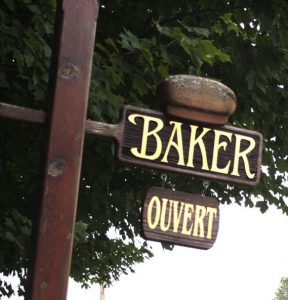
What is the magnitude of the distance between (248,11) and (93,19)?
3661 mm

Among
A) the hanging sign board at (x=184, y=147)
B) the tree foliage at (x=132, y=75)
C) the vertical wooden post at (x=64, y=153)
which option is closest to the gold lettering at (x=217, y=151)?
the hanging sign board at (x=184, y=147)

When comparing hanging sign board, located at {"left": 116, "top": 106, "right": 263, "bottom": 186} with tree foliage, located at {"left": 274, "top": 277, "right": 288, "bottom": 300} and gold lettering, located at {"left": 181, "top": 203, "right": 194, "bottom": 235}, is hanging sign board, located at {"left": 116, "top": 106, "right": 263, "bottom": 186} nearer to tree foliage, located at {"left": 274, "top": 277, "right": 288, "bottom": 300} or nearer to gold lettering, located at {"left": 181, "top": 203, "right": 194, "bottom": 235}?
gold lettering, located at {"left": 181, "top": 203, "right": 194, "bottom": 235}

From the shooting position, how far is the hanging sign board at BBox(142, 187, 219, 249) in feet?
10.8

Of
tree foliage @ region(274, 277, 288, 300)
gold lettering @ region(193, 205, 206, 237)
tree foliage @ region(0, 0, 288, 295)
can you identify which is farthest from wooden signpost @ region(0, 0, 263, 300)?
tree foliage @ region(274, 277, 288, 300)

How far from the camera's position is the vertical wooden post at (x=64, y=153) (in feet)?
9.70

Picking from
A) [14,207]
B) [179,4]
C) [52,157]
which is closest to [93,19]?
[52,157]

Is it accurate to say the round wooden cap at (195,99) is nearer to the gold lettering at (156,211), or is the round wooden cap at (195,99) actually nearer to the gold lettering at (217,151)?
the gold lettering at (217,151)

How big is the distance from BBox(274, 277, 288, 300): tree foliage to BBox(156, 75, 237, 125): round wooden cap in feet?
193

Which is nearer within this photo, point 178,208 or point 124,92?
point 178,208

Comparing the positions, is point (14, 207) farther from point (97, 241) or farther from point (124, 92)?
point (97, 241)

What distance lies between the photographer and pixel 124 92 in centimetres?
686

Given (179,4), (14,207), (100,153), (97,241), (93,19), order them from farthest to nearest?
(97,241) < (14,207) < (100,153) < (179,4) < (93,19)

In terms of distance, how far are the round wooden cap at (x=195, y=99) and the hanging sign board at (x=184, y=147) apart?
0.13 feet

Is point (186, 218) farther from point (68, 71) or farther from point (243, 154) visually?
point (68, 71)
